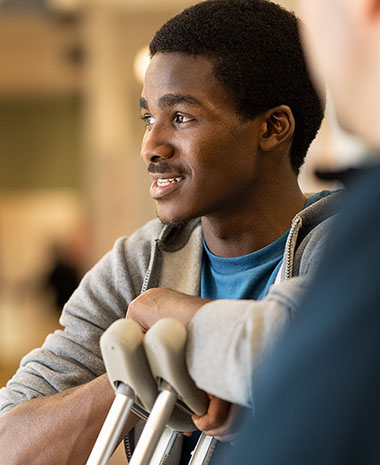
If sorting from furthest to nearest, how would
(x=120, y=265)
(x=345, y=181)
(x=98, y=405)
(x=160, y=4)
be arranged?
(x=160, y=4)
(x=120, y=265)
(x=98, y=405)
(x=345, y=181)

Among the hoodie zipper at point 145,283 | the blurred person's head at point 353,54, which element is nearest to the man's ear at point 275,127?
the hoodie zipper at point 145,283

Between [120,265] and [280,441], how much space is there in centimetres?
87

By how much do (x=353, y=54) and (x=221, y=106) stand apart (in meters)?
0.64

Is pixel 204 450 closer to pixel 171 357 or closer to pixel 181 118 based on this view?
pixel 171 357

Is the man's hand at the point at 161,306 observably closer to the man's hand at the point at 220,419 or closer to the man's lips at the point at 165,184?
the man's hand at the point at 220,419

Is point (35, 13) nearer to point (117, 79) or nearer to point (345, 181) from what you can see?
point (117, 79)

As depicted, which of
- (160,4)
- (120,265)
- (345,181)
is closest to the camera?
(345,181)

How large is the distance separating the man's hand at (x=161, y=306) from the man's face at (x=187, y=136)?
0.26 m

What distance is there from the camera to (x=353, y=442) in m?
0.58

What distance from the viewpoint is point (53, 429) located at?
130cm

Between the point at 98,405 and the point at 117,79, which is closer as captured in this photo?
the point at 98,405

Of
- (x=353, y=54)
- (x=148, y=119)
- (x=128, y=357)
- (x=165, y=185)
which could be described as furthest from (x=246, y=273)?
(x=353, y=54)

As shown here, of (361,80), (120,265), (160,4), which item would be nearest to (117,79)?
(160,4)

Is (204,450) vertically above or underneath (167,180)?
underneath
